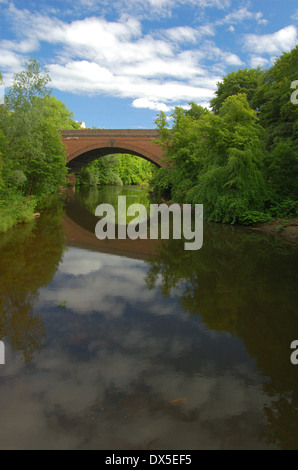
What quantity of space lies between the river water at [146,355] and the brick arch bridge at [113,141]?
3257cm

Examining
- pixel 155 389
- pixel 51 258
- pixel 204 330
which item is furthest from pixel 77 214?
pixel 155 389

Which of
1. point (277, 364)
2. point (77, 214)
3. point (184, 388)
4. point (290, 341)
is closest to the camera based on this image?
point (184, 388)

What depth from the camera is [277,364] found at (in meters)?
4.82

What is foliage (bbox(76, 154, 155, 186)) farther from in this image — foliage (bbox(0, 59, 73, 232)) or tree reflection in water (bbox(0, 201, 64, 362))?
tree reflection in water (bbox(0, 201, 64, 362))

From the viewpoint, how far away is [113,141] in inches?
1640

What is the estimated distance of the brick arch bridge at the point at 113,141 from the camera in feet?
133

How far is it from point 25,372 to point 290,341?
430 centimetres

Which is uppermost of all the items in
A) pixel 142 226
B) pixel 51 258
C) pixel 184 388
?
pixel 142 226

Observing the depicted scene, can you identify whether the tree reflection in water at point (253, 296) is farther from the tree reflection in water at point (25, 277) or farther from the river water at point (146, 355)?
the tree reflection in water at point (25, 277)

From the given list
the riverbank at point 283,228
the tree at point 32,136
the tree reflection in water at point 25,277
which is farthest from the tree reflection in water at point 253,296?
the tree at point 32,136

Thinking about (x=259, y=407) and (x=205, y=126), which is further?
(x=205, y=126)

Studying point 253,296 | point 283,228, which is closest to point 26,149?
point 283,228

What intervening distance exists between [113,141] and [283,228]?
3036cm
